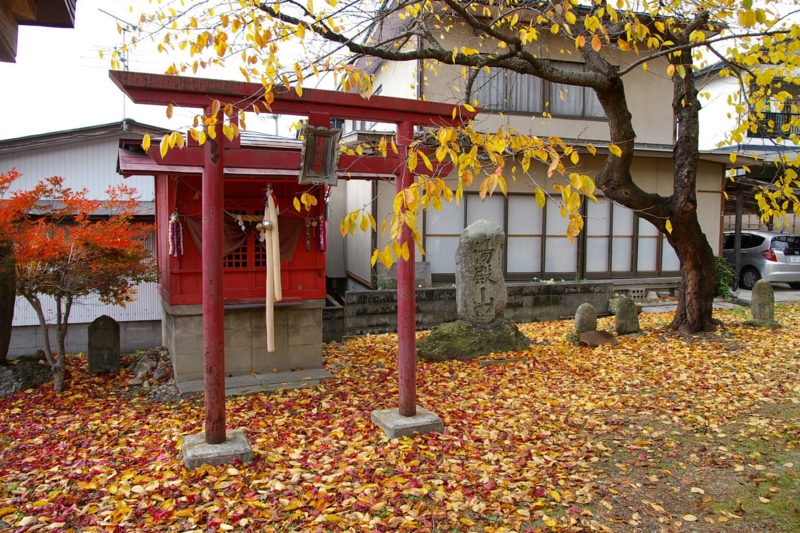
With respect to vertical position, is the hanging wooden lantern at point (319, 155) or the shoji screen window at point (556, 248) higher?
the hanging wooden lantern at point (319, 155)

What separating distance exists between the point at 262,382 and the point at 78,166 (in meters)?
7.50

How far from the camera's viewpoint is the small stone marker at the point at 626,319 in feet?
37.6

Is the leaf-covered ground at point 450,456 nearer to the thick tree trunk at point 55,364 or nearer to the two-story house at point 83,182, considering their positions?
the thick tree trunk at point 55,364

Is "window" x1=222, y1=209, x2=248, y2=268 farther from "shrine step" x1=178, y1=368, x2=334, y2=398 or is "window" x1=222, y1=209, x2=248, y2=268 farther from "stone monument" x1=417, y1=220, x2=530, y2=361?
"stone monument" x1=417, y1=220, x2=530, y2=361

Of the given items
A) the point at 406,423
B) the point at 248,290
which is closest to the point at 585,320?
the point at 406,423

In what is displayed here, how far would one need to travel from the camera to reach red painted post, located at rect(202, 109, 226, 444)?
5.45m

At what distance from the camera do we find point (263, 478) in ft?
16.8

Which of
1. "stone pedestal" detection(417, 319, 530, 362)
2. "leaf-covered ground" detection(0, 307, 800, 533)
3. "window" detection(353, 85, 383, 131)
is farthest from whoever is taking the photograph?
"window" detection(353, 85, 383, 131)

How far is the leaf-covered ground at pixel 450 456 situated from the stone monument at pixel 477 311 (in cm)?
76

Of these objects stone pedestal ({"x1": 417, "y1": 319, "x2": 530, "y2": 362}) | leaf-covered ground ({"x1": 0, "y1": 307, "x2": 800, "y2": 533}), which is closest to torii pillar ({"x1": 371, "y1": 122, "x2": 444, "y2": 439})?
leaf-covered ground ({"x1": 0, "y1": 307, "x2": 800, "y2": 533})

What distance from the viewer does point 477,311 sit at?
10336mm

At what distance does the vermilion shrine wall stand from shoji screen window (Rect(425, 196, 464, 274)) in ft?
19.6

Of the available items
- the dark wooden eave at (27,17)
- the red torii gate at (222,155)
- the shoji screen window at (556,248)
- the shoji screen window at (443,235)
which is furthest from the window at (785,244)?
the dark wooden eave at (27,17)

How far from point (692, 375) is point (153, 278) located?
9475mm
